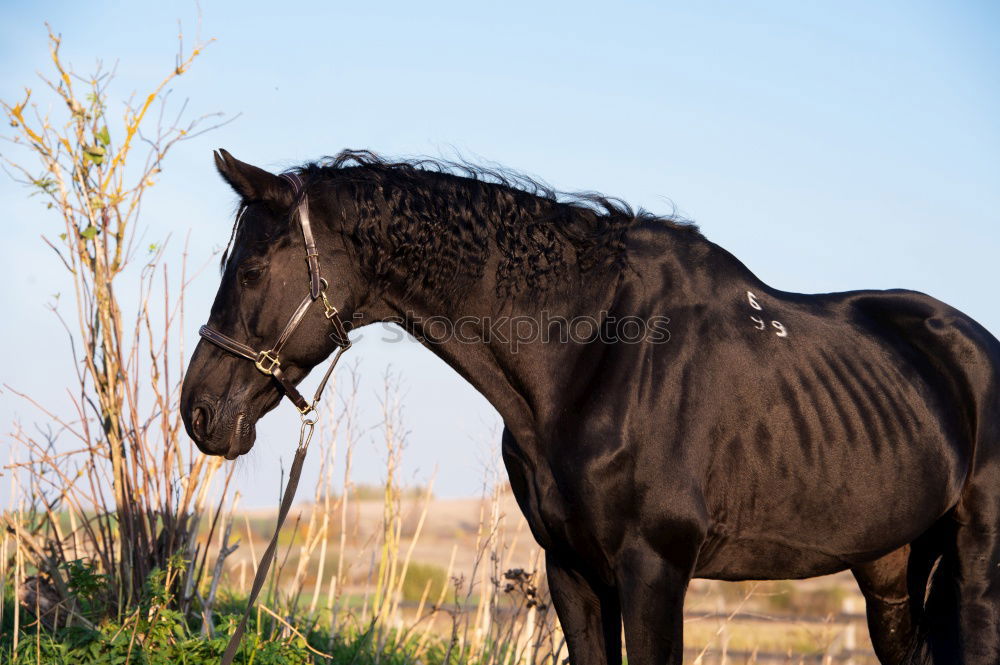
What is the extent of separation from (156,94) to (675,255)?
9.25 feet

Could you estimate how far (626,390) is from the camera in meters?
3.06

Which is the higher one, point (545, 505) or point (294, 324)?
point (294, 324)

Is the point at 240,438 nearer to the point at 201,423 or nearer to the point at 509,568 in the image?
the point at 201,423

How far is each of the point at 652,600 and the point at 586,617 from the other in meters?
0.51

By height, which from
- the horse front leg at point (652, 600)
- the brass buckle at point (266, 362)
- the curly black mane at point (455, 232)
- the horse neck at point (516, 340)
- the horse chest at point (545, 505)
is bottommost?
the horse front leg at point (652, 600)

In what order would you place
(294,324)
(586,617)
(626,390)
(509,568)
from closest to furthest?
(626,390)
(294,324)
(586,617)
(509,568)

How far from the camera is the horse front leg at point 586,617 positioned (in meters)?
3.38

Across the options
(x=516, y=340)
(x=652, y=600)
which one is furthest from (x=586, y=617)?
(x=516, y=340)

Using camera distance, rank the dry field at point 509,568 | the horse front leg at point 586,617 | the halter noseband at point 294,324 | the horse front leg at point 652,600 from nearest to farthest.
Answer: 1. the horse front leg at point 652,600
2. the halter noseband at point 294,324
3. the horse front leg at point 586,617
4. the dry field at point 509,568

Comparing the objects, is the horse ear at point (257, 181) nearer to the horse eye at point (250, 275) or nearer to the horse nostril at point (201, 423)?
the horse eye at point (250, 275)

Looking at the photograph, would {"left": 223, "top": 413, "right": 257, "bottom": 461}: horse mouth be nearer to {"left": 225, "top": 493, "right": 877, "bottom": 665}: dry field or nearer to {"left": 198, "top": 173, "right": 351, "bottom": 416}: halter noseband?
{"left": 198, "top": 173, "right": 351, "bottom": 416}: halter noseband

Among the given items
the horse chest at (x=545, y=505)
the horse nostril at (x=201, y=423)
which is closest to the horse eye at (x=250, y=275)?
the horse nostril at (x=201, y=423)

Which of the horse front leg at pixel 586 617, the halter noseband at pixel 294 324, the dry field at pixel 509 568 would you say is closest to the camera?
the halter noseband at pixel 294 324

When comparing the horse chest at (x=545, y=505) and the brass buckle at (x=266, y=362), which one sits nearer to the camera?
the horse chest at (x=545, y=505)
